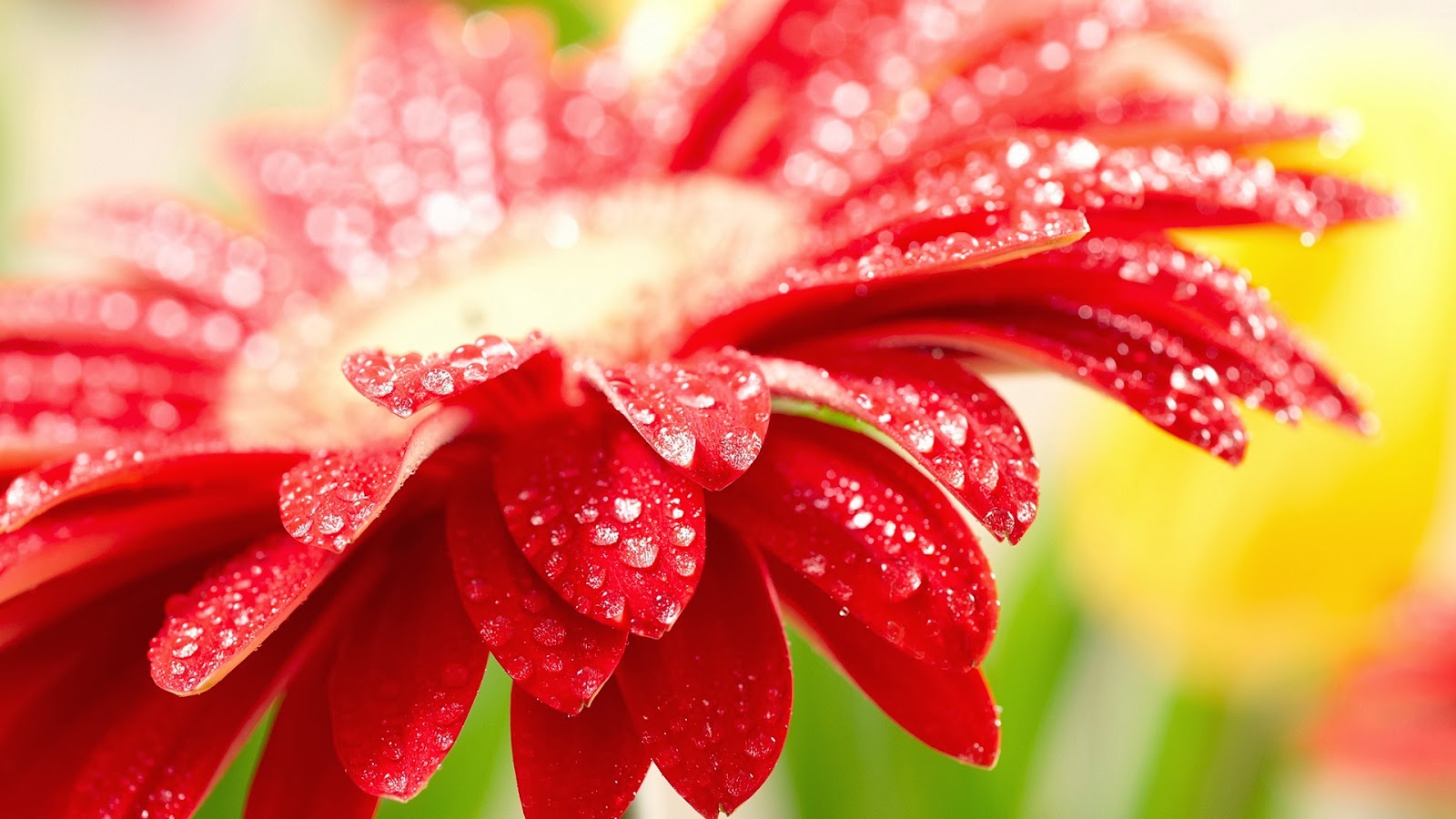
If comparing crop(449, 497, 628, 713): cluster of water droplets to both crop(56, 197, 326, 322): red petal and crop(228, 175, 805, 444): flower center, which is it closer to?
crop(228, 175, 805, 444): flower center

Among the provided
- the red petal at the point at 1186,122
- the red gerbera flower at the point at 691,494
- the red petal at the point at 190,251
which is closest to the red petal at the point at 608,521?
the red gerbera flower at the point at 691,494

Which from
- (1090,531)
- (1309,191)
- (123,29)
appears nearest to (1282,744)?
(1090,531)

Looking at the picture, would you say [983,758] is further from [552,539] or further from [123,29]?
[123,29]

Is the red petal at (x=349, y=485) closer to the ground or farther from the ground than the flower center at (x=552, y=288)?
closer to the ground

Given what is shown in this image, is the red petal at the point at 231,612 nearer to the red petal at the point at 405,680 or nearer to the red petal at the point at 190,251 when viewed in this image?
the red petal at the point at 405,680

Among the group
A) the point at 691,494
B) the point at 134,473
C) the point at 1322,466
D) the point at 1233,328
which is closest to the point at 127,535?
the point at 134,473

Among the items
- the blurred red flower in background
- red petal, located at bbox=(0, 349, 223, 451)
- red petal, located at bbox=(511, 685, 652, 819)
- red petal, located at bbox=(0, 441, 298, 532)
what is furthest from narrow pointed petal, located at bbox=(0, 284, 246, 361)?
the blurred red flower in background
